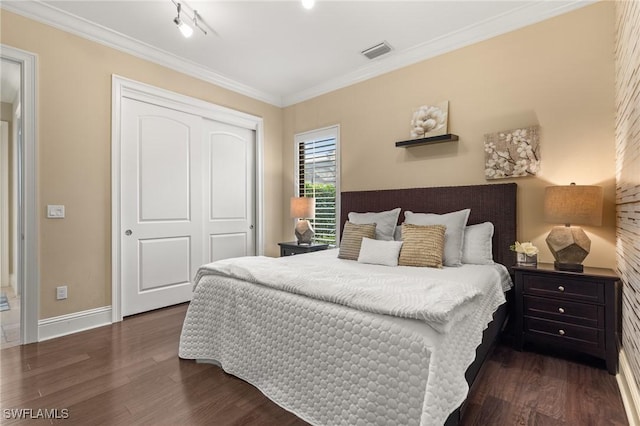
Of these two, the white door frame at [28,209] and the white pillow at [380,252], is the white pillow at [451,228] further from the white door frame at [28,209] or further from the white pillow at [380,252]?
the white door frame at [28,209]

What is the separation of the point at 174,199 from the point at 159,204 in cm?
18

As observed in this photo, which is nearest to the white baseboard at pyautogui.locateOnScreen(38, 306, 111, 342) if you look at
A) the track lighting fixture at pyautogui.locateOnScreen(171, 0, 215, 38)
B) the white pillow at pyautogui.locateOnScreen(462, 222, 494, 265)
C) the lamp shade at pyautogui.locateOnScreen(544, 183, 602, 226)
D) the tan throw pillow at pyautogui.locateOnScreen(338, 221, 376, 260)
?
the tan throw pillow at pyautogui.locateOnScreen(338, 221, 376, 260)

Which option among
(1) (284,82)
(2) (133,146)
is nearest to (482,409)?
(2) (133,146)


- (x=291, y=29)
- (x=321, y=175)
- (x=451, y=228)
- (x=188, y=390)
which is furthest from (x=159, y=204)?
(x=451, y=228)

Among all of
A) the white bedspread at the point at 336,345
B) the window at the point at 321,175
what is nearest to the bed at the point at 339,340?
the white bedspread at the point at 336,345

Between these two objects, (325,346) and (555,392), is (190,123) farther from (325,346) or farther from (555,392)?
(555,392)

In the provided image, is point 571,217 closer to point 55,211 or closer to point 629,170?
point 629,170

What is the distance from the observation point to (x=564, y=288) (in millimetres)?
2221

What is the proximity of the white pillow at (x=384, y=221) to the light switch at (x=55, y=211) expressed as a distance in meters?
2.78

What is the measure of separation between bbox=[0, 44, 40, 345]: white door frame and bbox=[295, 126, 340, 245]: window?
9.58 feet

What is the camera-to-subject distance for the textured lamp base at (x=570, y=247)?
2270 mm

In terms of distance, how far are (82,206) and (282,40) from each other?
2.54 meters

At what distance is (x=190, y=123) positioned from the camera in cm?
372

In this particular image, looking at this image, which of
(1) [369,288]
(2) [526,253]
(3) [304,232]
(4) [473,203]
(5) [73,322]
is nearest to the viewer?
(1) [369,288]
